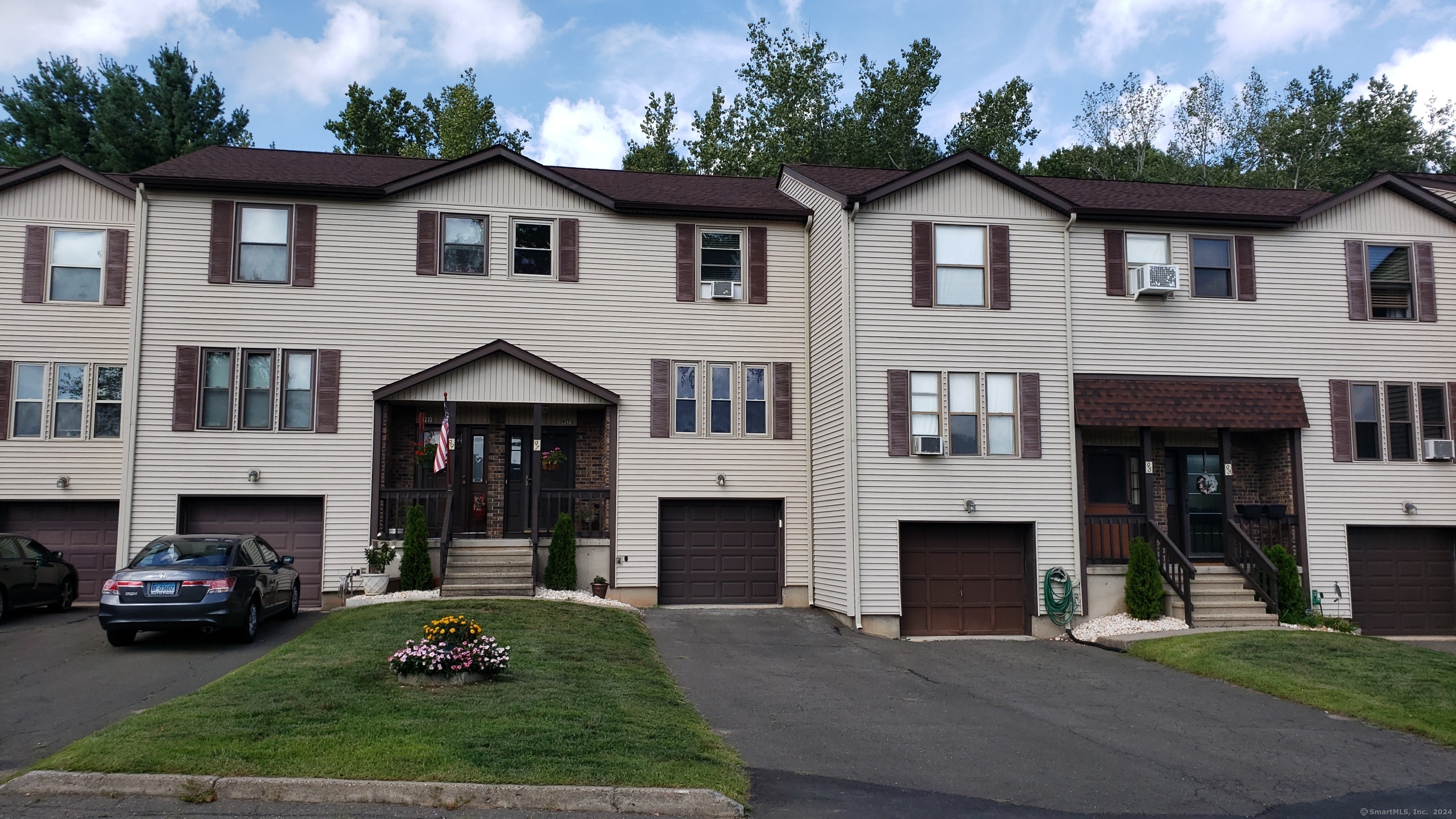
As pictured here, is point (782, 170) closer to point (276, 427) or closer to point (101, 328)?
point (276, 427)

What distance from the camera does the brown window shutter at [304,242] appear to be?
19.1m

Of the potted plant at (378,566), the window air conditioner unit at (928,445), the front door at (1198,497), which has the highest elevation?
the window air conditioner unit at (928,445)

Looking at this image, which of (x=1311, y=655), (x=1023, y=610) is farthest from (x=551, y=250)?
(x=1311, y=655)

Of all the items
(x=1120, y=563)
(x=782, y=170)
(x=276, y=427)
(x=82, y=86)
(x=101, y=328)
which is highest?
(x=82, y=86)

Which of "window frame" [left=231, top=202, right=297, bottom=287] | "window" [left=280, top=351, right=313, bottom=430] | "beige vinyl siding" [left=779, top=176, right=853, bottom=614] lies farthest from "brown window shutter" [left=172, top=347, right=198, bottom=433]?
"beige vinyl siding" [left=779, top=176, right=853, bottom=614]

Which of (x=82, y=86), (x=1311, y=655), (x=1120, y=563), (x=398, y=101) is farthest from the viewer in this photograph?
(x=398, y=101)

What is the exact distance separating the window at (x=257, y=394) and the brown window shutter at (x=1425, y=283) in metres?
21.4

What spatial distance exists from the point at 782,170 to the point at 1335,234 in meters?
10.9

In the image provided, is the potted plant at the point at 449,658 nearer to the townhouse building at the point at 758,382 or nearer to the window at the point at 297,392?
the townhouse building at the point at 758,382

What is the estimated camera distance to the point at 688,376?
66.2ft

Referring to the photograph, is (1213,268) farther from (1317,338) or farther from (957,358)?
(957,358)

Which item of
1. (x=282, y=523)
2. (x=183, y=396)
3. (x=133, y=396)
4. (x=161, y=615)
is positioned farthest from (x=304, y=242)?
(x=161, y=615)

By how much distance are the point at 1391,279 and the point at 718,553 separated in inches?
550

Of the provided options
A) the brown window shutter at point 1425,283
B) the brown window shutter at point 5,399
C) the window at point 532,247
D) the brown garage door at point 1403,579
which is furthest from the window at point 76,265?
the brown window shutter at point 1425,283
